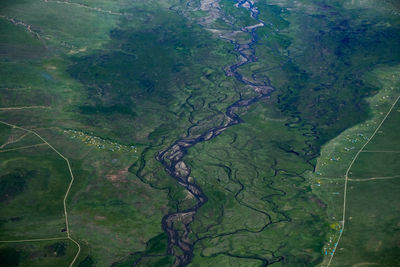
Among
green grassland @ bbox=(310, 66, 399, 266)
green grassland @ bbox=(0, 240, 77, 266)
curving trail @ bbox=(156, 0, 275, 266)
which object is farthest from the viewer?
curving trail @ bbox=(156, 0, 275, 266)

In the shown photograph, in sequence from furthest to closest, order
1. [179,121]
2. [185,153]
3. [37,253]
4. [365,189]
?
[179,121] → [185,153] → [365,189] → [37,253]

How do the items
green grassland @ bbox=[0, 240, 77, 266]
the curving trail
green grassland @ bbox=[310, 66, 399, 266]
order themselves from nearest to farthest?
green grassland @ bbox=[0, 240, 77, 266] → green grassland @ bbox=[310, 66, 399, 266] → the curving trail

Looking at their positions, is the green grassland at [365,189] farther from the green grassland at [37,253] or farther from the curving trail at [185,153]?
the green grassland at [37,253]

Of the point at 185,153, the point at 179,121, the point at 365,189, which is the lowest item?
the point at 185,153

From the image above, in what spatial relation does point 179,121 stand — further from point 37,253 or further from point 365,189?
point 37,253

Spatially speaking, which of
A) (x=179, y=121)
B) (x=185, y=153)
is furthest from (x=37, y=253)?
(x=179, y=121)

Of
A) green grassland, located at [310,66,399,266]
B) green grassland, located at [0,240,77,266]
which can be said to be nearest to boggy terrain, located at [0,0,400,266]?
green grassland, located at [0,240,77,266]

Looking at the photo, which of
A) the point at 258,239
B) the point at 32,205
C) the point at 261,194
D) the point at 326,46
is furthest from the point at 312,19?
the point at 32,205

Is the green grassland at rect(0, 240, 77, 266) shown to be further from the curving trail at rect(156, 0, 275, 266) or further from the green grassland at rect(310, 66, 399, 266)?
the green grassland at rect(310, 66, 399, 266)
